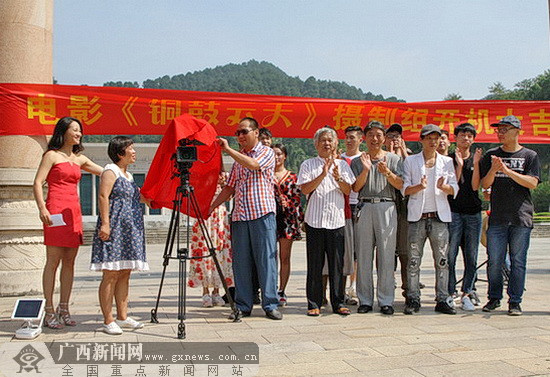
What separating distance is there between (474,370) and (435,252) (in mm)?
2249

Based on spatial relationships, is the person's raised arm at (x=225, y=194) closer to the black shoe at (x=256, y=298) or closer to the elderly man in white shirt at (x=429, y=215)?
the black shoe at (x=256, y=298)

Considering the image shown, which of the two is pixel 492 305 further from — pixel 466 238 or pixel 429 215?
pixel 429 215

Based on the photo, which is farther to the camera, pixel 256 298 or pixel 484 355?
pixel 256 298

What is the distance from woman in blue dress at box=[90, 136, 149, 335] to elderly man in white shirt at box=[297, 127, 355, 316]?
5.37 feet

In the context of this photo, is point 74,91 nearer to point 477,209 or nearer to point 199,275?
point 199,275

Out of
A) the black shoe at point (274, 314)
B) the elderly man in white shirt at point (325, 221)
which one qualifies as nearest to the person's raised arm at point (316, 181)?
the elderly man in white shirt at point (325, 221)

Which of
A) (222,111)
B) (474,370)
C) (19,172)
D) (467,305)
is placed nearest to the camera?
(474,370)

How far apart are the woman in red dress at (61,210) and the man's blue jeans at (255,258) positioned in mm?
1443

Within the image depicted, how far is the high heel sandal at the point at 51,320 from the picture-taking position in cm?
502

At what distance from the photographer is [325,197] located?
5.77 meters

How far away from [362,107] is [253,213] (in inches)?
113

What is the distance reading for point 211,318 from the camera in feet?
18.3

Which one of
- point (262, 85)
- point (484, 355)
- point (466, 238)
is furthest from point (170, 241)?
point (262, 85)

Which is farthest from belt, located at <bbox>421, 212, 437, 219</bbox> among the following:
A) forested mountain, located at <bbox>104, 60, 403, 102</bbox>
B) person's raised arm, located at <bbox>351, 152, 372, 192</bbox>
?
forested mountain, located at <bbox>104, 60, 403, 102</bbox>
